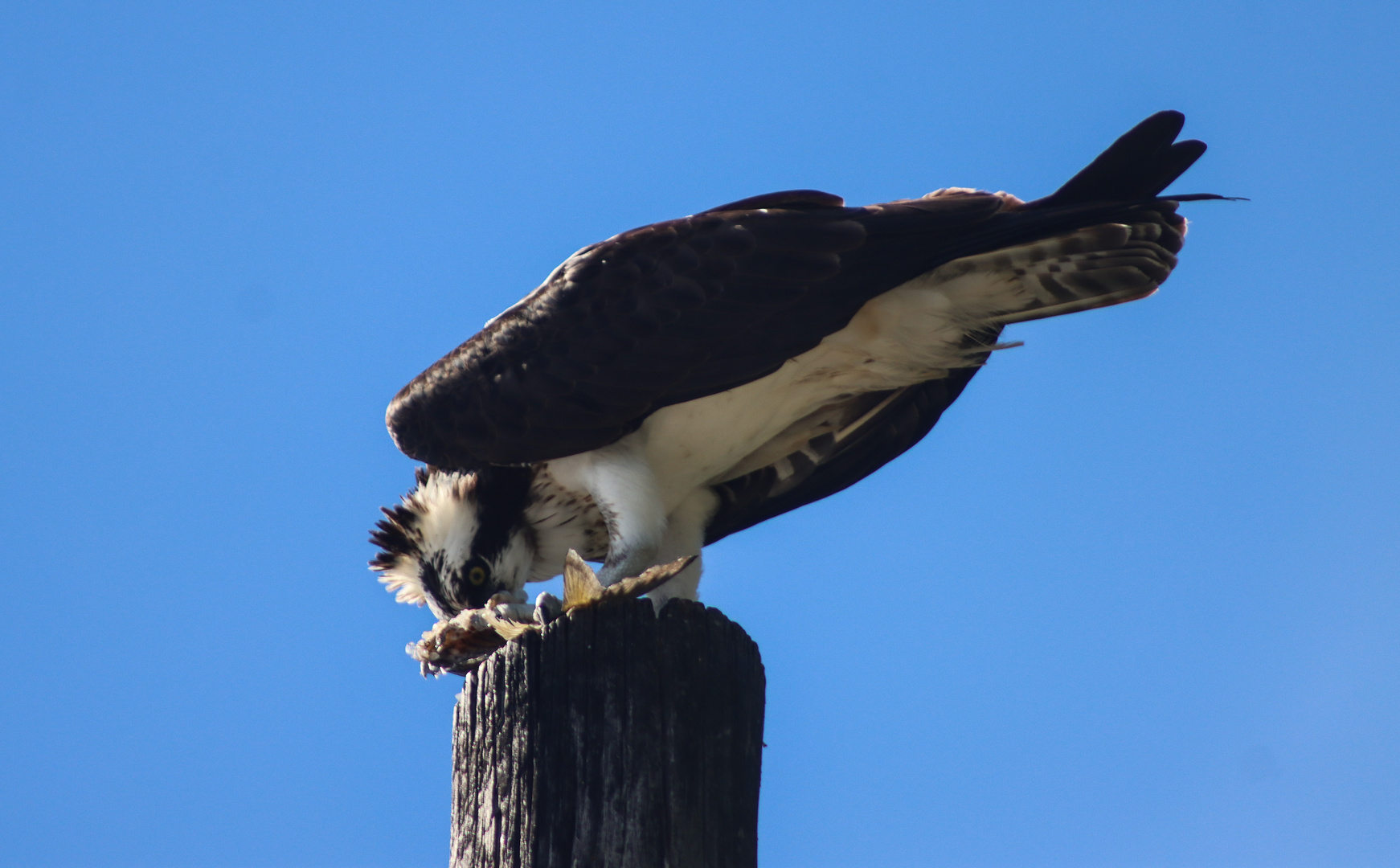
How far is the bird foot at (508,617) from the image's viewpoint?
3197 mm

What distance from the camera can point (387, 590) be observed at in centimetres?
570

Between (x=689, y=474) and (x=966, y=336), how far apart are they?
118 centimetres

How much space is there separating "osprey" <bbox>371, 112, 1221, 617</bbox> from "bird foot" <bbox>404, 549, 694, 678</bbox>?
2.05 feet

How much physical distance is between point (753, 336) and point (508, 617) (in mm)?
1286

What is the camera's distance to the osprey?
4.48 metres

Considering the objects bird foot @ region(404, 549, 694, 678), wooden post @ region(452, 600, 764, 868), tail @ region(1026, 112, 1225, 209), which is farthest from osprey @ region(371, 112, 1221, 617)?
wooden post @ region(452, 600, 764, 868)

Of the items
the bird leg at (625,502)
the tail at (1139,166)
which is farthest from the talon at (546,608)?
the tail at (1139,166)

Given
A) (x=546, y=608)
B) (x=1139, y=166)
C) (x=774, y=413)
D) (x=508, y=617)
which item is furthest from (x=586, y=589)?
(x=1139, y=166)

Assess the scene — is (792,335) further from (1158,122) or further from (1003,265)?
(1158,122)

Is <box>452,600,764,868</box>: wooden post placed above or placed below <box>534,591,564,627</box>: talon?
below

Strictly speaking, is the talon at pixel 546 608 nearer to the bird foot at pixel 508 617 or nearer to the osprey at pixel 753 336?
the bird foot at pixel 508 617

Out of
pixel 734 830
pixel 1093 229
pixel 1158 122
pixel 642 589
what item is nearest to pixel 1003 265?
pixel 1093 229

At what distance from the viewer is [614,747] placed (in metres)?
2.86

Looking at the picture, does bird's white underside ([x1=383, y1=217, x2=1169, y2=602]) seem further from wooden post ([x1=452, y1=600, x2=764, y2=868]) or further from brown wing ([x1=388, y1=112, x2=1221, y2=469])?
wooden post ([x1=452, y1=600, x2=764, y2=868])
